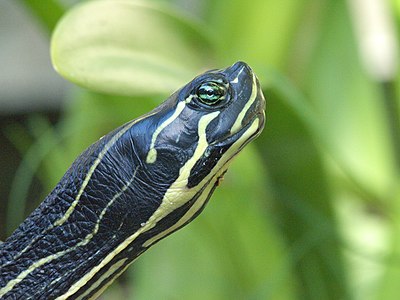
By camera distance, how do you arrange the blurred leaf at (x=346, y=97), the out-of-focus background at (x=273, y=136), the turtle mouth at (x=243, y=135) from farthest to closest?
the blurred leaf at (x=346, y=97) < the out-of-focus background at (x=273, y=136) < the turtle mouth at (x=243, y=135)

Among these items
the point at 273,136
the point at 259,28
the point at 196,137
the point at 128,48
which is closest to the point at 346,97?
the point at 259,28

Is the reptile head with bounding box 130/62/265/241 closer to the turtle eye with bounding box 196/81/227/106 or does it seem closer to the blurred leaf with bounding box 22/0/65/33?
the turtle eye with bounding box 196/81/227/106

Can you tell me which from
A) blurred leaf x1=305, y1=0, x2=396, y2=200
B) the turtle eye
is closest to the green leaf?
the turtle eye

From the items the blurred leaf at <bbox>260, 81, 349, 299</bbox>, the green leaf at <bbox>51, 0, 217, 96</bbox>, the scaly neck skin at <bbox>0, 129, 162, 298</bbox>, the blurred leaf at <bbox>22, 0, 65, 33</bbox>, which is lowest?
the blurred leaf at <bbox>260, 81, 349, 299</bbox>

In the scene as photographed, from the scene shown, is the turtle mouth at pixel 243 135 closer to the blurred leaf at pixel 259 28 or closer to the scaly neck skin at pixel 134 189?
the scaly neck skin at pixel 134 189

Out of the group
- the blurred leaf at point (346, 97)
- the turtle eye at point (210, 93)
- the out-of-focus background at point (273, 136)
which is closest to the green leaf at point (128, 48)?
the out-of-focus background at point (273, 136)

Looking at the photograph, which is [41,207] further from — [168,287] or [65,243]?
[168,287]
